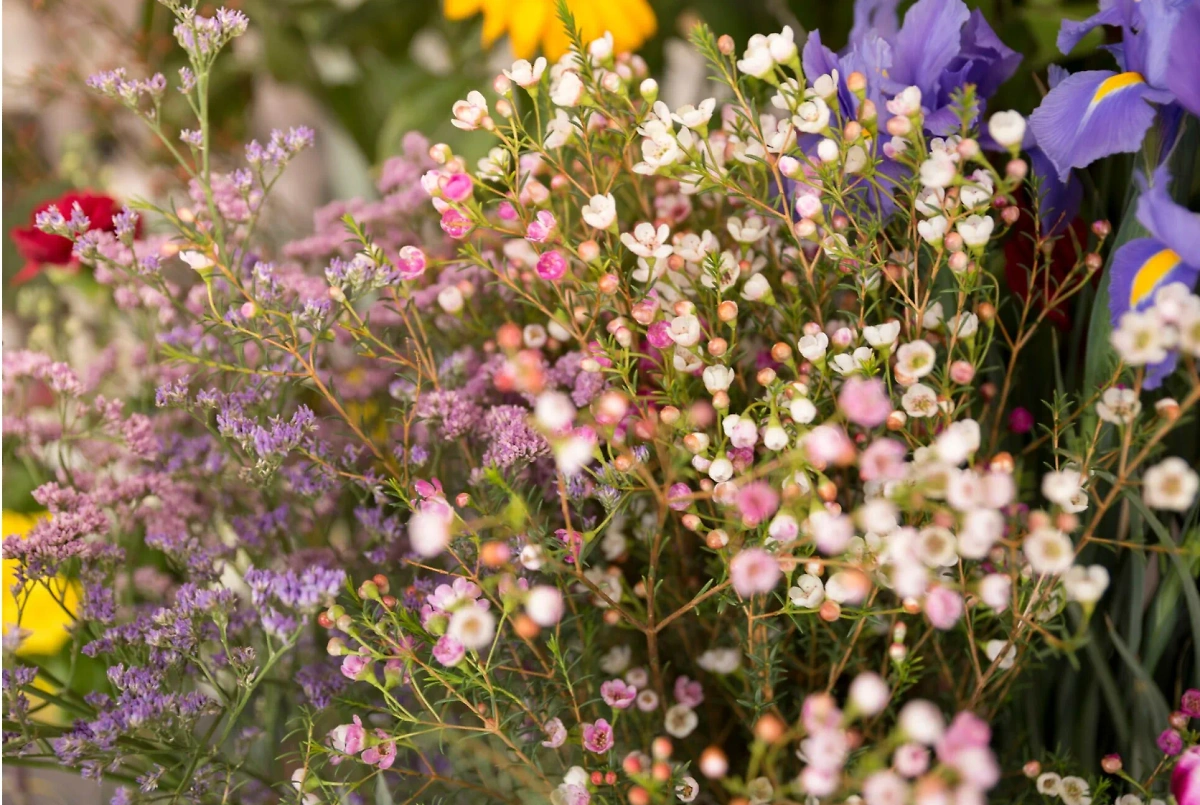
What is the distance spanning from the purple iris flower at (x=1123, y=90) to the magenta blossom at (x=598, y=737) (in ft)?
0.83

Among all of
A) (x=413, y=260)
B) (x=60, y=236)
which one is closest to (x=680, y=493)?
(x=413, y=260)

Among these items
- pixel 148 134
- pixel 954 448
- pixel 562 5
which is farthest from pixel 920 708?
pixel 148 134

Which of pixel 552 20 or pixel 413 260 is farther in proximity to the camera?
pixel 552 20

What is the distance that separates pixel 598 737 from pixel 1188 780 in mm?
180

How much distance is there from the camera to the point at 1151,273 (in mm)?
302

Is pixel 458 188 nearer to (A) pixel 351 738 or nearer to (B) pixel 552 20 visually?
(A) pixel 351 738

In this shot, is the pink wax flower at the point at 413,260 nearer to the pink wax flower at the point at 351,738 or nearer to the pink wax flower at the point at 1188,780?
the pink wax flower at the point at 351,738

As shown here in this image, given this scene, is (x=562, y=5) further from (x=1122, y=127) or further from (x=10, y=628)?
(x=10, y=628)

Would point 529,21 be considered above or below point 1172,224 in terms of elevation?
above

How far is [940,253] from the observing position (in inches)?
11.8

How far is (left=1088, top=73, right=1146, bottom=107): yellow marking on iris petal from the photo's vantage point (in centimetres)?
33

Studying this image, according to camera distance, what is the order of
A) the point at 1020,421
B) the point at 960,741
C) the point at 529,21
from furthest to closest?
the point at 529,21
the point at 1020,421
the point at 960,741

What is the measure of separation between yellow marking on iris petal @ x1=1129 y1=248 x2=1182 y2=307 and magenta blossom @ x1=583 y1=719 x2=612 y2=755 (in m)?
0.22

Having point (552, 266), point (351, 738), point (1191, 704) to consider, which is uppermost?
point (552, 266)
